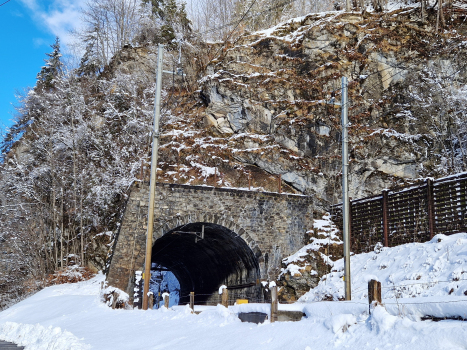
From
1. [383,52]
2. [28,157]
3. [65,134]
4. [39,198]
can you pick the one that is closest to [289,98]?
[383,52]

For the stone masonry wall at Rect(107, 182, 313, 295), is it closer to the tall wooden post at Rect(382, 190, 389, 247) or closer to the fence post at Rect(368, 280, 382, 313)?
the tall wooden post at Rect(382, 190, 389, 247)

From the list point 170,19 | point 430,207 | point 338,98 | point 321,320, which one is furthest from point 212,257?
point 170,19

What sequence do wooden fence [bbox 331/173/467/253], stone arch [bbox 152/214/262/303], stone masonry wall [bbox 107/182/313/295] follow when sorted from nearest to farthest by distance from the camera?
1. wooden fence [bbox 331/173/467/253]
2. stone masonry wall [bbox 107/182/313/295]
3. stone arch [bbox 152/214/262/303]

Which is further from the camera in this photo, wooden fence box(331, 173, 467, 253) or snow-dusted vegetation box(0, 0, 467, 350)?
snow-dusted vegetation box(0, 0, 467, 350)

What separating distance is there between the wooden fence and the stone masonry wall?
111 inches

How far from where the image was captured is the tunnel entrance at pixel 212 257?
1930 centimetres

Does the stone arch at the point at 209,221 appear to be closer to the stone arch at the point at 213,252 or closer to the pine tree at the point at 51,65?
the stone arch at the point at 213,252

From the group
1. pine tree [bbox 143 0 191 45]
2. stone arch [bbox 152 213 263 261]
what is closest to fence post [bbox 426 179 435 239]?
stone arch [bbox 152 213 263 261]

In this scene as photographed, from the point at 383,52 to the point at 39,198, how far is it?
23765 millimetres

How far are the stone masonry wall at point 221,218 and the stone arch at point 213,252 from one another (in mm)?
63

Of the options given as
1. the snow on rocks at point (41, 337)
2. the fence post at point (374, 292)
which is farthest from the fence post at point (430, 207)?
the snow on rocks at point (41, 337)

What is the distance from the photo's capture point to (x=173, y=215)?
60.1ft

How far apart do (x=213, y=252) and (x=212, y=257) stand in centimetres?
68

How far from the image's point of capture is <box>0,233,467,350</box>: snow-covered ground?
4663 mm
